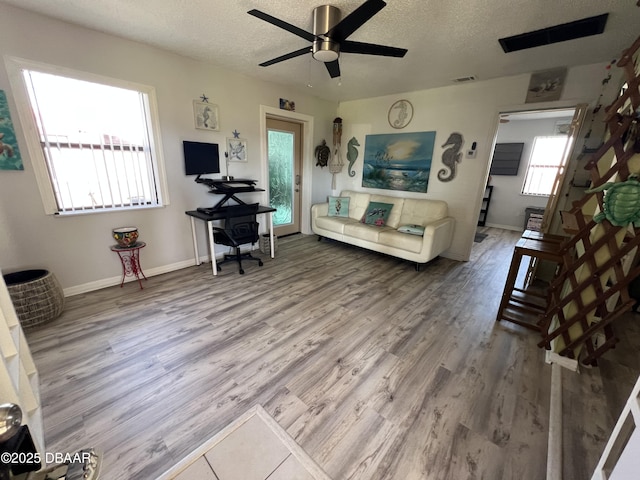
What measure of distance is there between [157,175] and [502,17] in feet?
11.7

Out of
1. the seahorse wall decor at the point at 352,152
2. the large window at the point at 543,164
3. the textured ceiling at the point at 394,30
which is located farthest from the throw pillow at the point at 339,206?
the large window at the point at 543,164

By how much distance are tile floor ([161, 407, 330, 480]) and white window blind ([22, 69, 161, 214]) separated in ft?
8.46

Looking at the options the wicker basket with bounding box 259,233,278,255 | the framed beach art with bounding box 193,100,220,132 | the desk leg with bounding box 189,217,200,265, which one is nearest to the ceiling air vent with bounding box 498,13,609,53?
the framed beach art with bounding box 193,100,220,132

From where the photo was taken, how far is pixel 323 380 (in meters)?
1.67

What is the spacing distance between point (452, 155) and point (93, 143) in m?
4.33

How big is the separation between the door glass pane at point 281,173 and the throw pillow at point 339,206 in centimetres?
79

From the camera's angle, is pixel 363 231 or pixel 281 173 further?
pixel 281 173

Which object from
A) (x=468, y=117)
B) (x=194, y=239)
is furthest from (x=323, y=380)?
(x=468, y=117)

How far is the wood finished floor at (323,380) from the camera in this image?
4.15ft

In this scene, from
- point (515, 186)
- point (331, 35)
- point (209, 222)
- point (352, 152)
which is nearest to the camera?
point (331, 35)

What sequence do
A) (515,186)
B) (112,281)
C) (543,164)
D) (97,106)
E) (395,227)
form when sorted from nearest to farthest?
(97,106), (112,281), (395,227), (543,164), (515,186)

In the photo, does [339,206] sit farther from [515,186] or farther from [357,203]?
[515,186]

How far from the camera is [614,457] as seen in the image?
876 millimetres

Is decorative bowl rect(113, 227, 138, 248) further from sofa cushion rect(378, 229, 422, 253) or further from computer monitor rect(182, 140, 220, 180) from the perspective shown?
sofa cushion rect(378, 229, 422, 253)
